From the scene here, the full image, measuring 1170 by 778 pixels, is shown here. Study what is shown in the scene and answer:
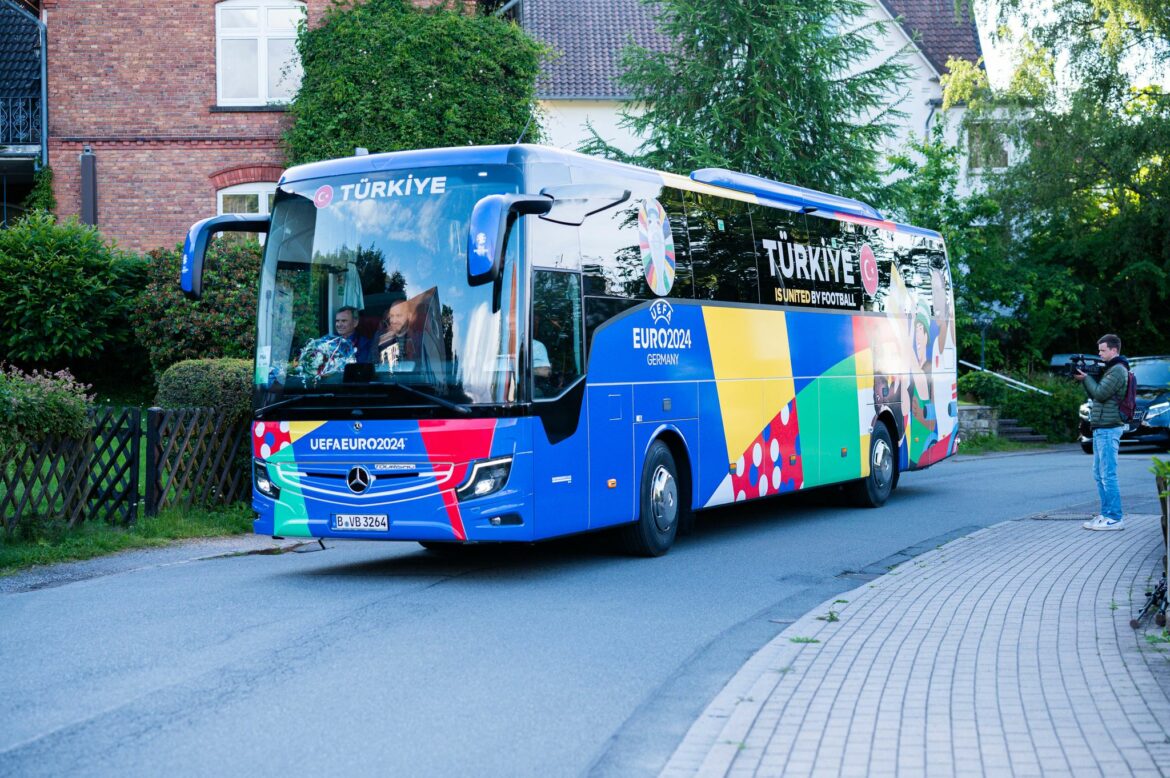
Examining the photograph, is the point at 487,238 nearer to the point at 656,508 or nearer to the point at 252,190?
the point at 656,508

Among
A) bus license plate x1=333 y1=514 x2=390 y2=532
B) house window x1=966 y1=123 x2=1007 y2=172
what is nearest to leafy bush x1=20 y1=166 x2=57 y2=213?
bus license plate x1=333 y1=514 x2=390 y2=532

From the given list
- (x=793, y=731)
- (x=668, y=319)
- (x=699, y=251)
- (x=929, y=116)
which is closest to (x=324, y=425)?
(x=668, y=319)

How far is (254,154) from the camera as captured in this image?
2789 centimetres

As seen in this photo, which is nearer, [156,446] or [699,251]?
[699,251]

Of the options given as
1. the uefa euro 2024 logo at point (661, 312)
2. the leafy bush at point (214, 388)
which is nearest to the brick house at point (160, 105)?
the leafy bush at point (214, 388)

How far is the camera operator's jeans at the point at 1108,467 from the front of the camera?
45.4 feet

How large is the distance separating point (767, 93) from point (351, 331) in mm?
16563

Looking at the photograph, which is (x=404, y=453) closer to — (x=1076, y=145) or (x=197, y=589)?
(x=197, y=589)

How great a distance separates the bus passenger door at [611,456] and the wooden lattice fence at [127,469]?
208 inches

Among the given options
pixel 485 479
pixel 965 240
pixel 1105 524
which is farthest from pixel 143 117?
pixel 1105 524

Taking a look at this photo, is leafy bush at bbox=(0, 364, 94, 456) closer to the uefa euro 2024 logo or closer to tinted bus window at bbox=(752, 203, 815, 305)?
the uefa euro 2024 logo

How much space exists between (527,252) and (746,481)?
14.6 ft

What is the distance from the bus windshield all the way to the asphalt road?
159 centimetres

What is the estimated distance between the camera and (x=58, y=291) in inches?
890
